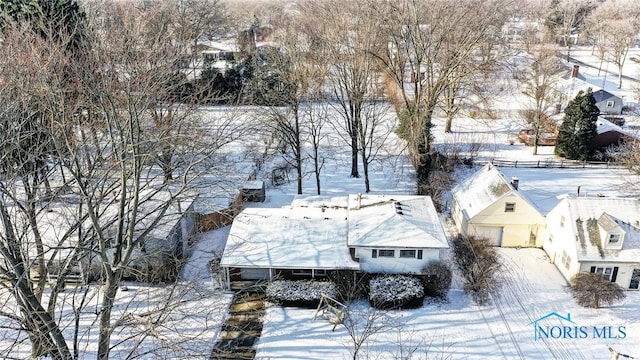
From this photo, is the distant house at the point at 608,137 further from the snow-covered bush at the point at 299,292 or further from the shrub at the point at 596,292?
the snow-covered bush at the point at 299,292

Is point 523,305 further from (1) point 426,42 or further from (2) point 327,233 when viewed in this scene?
(1) point 426,42

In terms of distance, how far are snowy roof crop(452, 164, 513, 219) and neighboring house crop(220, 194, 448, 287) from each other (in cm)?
267

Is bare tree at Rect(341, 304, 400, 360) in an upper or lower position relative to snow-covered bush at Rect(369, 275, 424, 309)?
lower

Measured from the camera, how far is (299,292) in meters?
19.5

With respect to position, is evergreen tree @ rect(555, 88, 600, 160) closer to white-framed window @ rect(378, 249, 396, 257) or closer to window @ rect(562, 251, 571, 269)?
window @ rect(562, 251, 571, 269)

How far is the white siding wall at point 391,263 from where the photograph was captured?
20562 mm

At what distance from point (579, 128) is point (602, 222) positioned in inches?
605

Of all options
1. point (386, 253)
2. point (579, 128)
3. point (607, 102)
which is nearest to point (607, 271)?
point (386, 253)

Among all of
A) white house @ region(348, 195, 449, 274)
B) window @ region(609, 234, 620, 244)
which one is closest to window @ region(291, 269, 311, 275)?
white house @ region(348, 195, 449, 274)

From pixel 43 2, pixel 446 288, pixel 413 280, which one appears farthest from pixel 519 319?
pixel 43 2

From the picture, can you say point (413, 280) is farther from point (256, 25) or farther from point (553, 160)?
point (256, 25)

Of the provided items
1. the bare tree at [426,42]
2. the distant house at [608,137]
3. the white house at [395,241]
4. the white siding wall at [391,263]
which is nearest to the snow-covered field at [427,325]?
the white siding wall at [391,263]

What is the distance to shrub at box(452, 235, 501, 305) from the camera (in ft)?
65.7

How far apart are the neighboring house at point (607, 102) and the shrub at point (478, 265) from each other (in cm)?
2963
